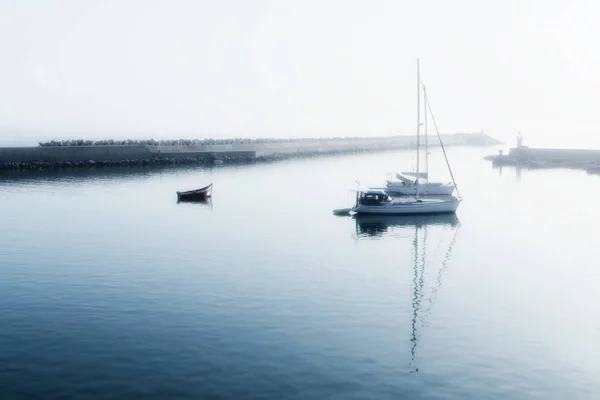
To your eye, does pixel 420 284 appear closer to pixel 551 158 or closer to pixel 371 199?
pixel 371 199

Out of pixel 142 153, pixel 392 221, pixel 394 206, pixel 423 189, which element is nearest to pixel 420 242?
pixel 392 221

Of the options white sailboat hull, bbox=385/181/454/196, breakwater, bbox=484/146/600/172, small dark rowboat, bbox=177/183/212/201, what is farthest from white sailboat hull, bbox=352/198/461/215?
breakwater, bbox=484/146/600/172

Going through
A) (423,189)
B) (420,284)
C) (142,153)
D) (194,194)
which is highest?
(142,153)

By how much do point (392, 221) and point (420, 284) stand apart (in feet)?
76.0

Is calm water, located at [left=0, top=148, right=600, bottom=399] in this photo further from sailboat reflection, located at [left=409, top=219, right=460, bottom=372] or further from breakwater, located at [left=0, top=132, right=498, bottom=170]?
breakwater, located at [left=0, top=132, right=498, bottom=170]

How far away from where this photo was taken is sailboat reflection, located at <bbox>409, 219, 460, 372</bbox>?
2591 centimetres

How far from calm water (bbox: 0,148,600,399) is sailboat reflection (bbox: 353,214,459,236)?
17.6 inches

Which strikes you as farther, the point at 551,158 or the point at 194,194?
the point at 551,158

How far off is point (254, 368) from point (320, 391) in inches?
113

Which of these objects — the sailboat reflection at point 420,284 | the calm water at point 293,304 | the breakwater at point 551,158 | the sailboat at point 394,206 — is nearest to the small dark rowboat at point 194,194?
the calm water at point 293,304

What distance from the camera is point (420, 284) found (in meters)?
33.6

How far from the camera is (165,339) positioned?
2372 cm

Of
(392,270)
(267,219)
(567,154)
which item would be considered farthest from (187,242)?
(567,154)

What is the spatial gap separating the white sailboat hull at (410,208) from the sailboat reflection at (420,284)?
6250 millimetres
